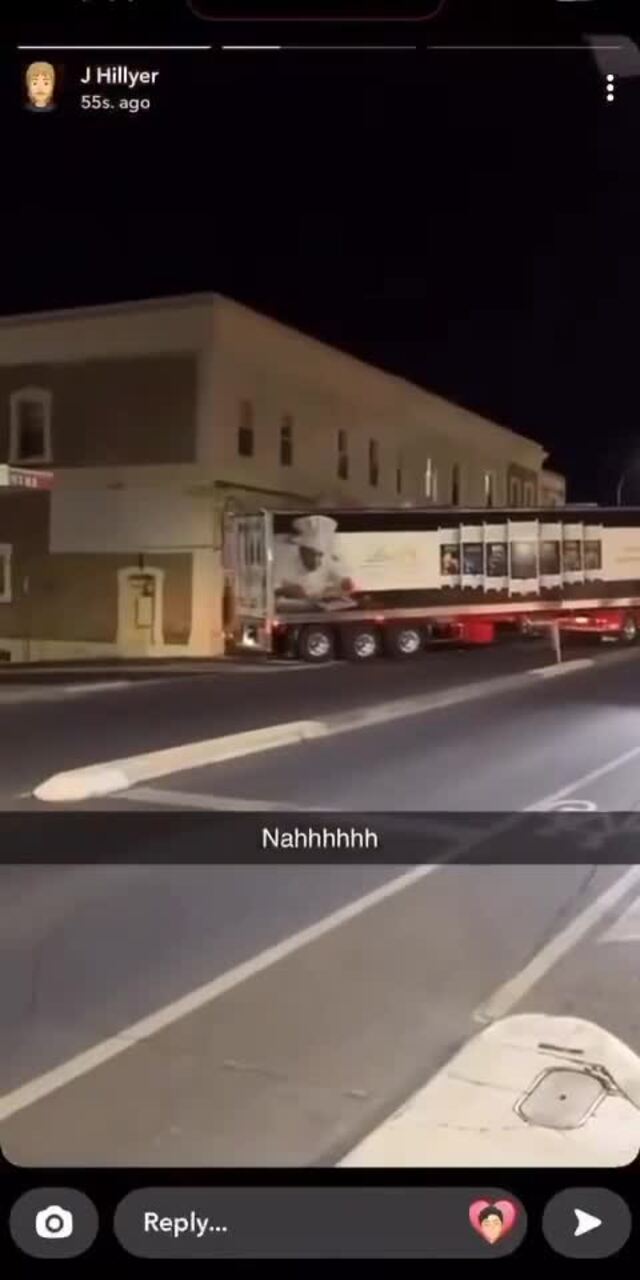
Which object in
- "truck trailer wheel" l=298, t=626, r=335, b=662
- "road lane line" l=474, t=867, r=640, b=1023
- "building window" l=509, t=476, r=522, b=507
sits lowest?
"road lane line" l=474, t=867, r=640, b=1023

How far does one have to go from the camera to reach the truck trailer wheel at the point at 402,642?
77.9 inches

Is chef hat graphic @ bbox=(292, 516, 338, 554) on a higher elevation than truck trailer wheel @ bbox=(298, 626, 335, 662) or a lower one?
higher

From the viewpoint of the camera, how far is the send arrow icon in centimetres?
132

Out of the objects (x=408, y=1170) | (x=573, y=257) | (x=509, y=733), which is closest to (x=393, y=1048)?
(x=408, y=1170)

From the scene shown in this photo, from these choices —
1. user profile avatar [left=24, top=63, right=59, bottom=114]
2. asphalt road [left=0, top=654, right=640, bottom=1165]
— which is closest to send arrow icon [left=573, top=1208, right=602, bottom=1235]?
asphalt road [left=0, top=654, right=640, bottom=1165]

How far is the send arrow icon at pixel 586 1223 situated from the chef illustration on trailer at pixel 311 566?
3.17ft

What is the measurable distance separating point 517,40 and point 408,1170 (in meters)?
1.34

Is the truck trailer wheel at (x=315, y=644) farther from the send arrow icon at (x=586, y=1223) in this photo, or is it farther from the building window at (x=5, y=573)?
the send arrow icon at (x=586, y=1223)

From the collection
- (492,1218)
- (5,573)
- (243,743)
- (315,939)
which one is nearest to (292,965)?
(315,939)

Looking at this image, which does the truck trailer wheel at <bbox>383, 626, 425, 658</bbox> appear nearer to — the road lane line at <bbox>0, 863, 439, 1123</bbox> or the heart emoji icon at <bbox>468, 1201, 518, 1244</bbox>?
the road lane line at <bbox>0, 863, 439, 1123</bbox>

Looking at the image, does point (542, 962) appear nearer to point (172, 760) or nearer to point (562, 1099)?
point (562, 1099)

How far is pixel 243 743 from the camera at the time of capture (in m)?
1.86

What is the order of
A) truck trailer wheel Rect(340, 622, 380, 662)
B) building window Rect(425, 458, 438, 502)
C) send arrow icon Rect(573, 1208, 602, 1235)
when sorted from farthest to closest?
truck trailer wheel Rect(340, 622, 380, 662)
building window Rect(425, 458, 438, 502)
send arrow icon Rect(573, 1208, 602, 1235)
